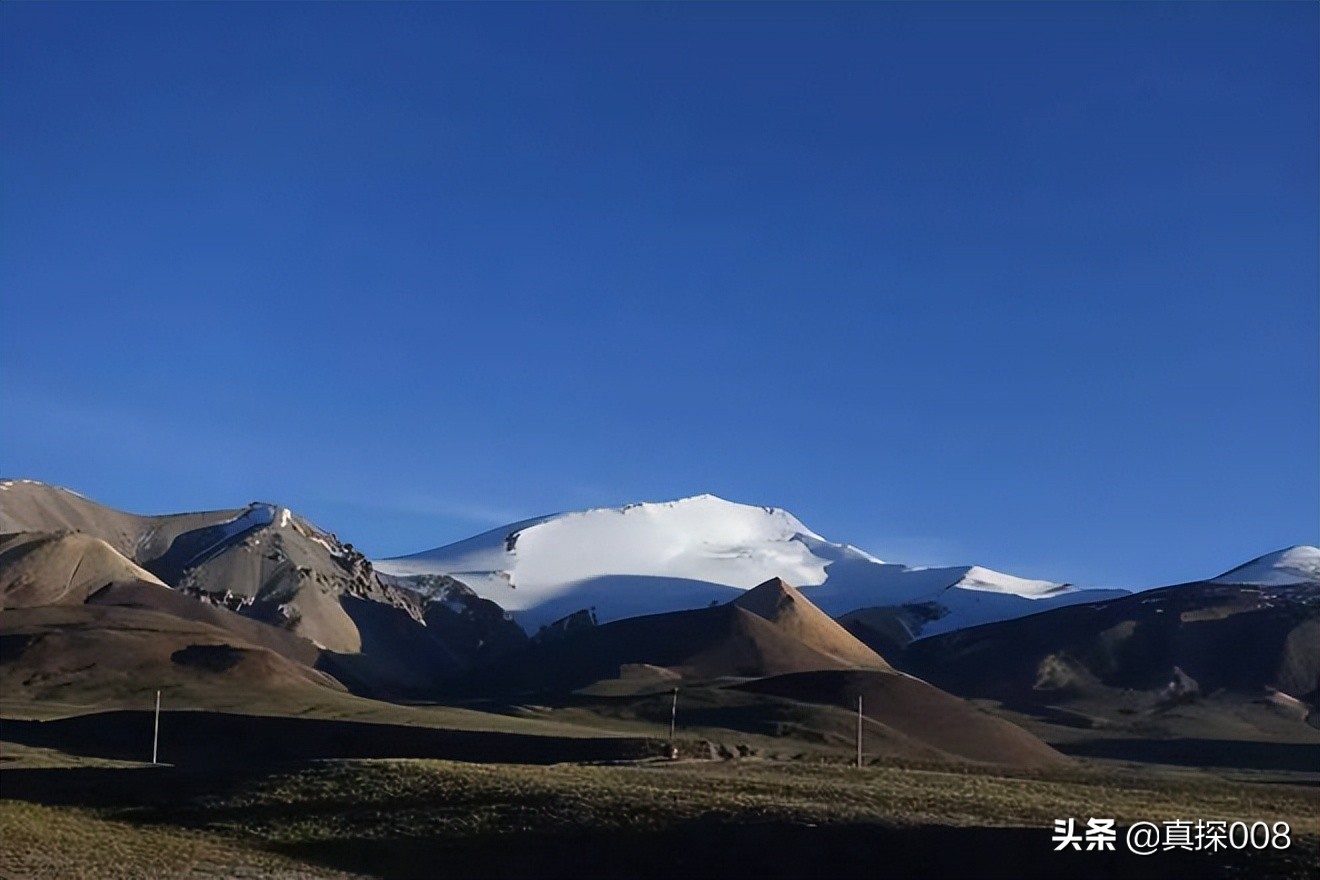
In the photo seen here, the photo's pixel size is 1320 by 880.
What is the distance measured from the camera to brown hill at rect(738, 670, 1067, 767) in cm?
10062

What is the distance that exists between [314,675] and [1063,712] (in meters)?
72.1

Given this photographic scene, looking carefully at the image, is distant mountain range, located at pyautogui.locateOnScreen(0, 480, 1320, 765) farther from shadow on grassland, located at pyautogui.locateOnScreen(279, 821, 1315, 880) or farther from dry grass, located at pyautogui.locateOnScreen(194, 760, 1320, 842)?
shadow on grassland, located at pyautogui.locateOnScreen(279, 821, 1315, 880)

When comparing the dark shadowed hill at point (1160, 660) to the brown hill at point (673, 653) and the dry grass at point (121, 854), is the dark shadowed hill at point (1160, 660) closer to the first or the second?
the brown hill at point (673, 653)

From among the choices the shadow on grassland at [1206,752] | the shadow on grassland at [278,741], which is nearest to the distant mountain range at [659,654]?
the shadow on grassland at [1206,752]

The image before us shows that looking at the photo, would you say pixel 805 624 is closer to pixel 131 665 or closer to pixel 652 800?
pixel 131 665

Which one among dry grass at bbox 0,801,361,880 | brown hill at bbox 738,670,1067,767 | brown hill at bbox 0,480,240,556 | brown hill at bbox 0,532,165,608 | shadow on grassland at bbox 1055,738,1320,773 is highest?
brown hill at bbox 0,480,240,556

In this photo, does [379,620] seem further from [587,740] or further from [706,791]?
[706,791]

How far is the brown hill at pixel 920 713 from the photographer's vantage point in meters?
101

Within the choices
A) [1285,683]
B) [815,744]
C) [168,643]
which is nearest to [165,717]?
[815,744]

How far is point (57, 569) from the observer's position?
527 ft

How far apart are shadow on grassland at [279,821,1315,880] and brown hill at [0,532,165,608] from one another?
130 metres

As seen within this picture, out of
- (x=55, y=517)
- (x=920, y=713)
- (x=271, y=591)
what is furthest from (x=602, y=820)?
(x=55, y=517)

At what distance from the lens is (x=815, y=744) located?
3433 inches

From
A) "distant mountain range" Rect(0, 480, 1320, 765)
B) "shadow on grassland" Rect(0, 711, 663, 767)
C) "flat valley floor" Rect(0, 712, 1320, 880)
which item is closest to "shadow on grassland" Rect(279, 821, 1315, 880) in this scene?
"flat valley floor" Rect(0, 712, 1320, 880)
